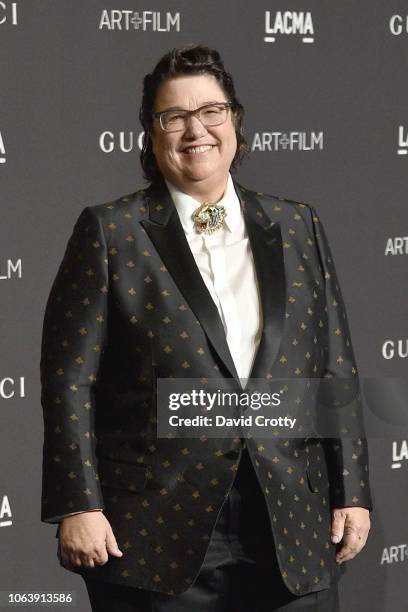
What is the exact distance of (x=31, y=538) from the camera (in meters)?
3.00

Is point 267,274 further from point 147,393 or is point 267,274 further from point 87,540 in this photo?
point 87,540

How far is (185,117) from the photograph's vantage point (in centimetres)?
204

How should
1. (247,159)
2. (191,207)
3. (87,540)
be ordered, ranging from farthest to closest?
(247,159), (191,207), (87,540)

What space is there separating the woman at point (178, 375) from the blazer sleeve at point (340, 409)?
0.19 ft

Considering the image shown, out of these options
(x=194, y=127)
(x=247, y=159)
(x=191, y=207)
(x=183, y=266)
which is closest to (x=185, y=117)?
(x=194, y=127)

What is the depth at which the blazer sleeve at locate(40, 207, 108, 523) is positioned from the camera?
1989 mm

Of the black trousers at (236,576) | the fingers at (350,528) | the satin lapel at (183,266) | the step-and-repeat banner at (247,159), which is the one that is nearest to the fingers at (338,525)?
the fingers at (350,528)

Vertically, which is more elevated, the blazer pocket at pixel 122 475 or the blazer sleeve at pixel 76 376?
the blazer sleeve at pixel 76 376

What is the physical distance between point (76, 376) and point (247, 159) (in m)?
1.23

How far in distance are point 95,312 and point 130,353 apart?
0.09m

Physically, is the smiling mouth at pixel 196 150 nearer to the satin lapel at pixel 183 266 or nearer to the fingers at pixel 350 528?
the satin lapel at pixel 183 266

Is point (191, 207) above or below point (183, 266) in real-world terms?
above

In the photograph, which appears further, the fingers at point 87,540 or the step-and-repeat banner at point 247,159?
the step-and-repeat banner at point 247,159

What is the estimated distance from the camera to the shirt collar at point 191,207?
2.07m
